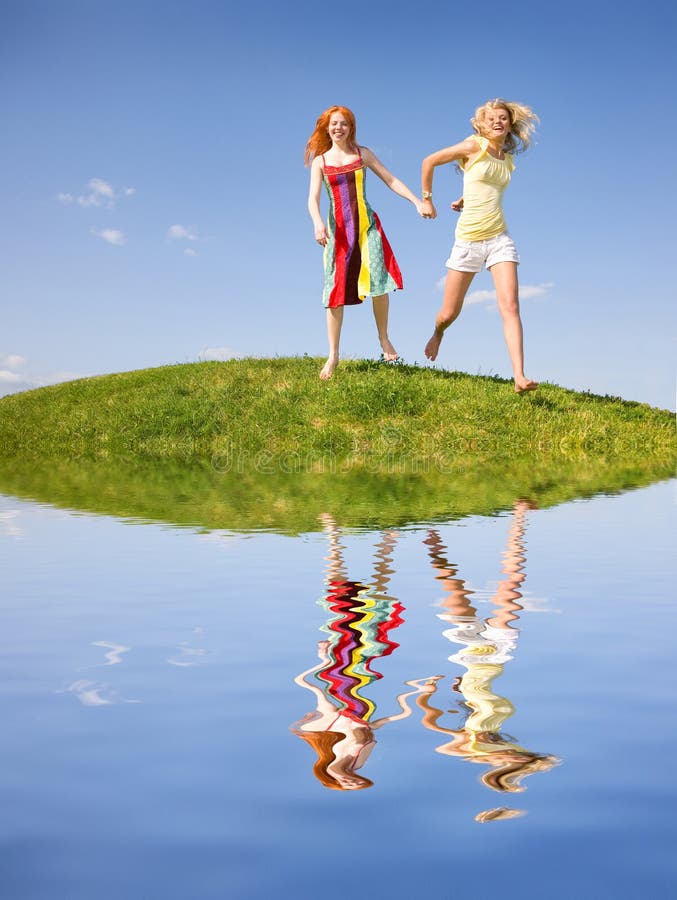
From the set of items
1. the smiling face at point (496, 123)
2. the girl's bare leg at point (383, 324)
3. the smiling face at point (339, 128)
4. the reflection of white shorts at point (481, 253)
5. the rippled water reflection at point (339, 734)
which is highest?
the smiling face at point (339, 128)

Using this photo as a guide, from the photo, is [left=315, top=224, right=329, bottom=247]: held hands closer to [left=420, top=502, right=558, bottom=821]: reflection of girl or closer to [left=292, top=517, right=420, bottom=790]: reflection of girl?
[left=420, top=502, right=558, bottom=821]: reflection of girl

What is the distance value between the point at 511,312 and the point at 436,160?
6.74ft

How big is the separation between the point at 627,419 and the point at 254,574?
951 cm

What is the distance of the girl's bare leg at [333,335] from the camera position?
12219mm

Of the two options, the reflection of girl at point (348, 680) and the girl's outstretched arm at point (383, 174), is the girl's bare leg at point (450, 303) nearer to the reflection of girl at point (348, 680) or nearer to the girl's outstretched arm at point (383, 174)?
the girl's outstretched arm at point (383, 174)

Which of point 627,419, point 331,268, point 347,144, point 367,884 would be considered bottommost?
point 367,884

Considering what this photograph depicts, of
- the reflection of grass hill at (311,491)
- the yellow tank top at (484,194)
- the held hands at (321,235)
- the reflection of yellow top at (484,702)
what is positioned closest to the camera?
the reflection of yellow top at (484,702)

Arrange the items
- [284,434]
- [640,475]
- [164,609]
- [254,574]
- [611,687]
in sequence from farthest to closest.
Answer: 1. [284,434]
2. [640,475]
3. [254,574]
4. [164,609]
5. [611,687]

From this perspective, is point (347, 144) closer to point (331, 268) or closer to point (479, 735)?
point (331, 268)

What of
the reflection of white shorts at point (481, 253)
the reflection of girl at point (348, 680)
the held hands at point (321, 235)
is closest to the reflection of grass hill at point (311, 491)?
the reflection of girl at point (348, 680)

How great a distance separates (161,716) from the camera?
2.01 metres

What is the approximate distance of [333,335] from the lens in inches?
494

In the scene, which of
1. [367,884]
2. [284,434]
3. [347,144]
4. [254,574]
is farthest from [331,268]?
[367,884]

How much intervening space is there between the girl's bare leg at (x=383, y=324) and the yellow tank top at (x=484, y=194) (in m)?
1.55
